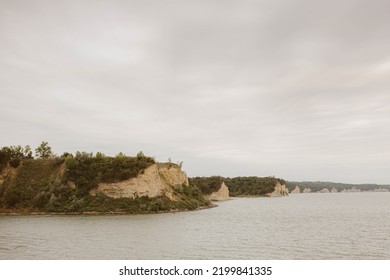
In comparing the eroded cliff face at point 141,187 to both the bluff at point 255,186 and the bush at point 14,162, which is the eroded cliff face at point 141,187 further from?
the bluff at point 255,186

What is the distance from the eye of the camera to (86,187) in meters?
54.9

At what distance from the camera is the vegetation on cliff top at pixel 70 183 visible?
52.7 m

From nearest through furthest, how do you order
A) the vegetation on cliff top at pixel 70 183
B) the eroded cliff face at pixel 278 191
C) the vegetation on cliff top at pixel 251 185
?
1. the vegetation on cliff top at pixel 70 183
2. the vegetation on cliff top at pixel 251 185
3. the eroded cliff face at pixel 278 191

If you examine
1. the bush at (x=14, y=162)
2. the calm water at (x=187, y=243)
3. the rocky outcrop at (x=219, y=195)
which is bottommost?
the calm water at (x=187, y=243)

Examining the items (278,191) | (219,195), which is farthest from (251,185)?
(219,195)

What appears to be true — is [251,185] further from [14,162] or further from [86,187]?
[14,162]

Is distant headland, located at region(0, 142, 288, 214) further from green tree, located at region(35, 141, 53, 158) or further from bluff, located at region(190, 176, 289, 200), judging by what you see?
bluff, located at region(190, 176, 289, 200)

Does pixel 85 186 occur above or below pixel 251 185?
below

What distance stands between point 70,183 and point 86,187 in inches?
120

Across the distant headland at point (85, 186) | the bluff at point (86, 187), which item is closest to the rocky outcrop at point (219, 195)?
the distant headland at point (85, 186)

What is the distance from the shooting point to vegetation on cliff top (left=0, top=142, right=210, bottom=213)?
52688 mm

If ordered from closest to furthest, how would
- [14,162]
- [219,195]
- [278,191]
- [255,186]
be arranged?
1. [14,162]
2. [219,195]
3. [255,186]
4. [278,191]

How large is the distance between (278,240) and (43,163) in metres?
48.2
